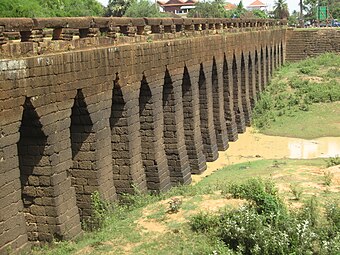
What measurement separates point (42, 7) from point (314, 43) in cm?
1874

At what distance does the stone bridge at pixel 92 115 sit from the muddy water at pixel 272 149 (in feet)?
2.19

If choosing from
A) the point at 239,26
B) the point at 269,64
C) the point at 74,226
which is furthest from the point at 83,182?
the point at 269,64

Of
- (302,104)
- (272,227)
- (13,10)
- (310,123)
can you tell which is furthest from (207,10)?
(272,227)

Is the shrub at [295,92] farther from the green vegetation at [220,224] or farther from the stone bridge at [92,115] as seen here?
the green vegetation at [220,224]

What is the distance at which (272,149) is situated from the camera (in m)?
20.5

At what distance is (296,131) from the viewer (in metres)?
23.0

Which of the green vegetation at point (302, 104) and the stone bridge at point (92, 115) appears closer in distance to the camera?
the stone bridge at point (92, 115)

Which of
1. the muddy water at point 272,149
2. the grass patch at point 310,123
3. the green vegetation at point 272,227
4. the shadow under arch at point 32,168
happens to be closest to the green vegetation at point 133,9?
the grass patch at point 310,123

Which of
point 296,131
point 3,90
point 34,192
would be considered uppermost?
point 3,90

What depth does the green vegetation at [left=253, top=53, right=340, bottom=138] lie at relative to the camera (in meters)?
23.5

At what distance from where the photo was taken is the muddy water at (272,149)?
19.3 meters

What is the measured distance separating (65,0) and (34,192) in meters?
37.6

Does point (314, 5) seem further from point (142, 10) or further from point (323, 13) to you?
point (142, 10)

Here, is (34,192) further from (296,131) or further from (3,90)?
(296,131)
